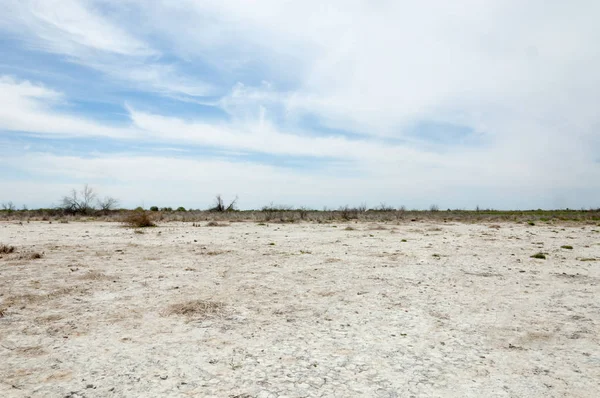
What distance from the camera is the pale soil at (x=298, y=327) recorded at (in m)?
4.11

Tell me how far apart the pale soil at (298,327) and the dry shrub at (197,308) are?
6cm

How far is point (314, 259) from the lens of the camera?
1181cm

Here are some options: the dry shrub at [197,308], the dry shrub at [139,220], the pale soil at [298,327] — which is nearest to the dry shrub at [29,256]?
the pale soil at [298,327]

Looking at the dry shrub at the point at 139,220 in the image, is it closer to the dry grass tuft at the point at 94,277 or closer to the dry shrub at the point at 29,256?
the dry shrub at the point at 29,256

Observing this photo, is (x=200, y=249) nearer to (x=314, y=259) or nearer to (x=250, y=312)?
(x=314, y=259)

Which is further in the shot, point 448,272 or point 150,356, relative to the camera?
point 448,272

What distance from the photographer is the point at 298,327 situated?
5867 millimetres

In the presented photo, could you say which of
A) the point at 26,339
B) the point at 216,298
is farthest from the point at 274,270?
the point at 26,339

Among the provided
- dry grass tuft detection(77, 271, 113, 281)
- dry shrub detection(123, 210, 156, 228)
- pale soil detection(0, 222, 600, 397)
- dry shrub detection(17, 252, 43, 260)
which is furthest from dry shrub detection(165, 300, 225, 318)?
dry shrub detection(123, 210, 156, 228)

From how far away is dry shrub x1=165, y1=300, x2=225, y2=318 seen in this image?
642 cm

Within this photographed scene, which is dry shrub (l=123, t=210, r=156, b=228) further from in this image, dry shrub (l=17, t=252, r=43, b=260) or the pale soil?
the pale soil

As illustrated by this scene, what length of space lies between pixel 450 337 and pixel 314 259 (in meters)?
6.52

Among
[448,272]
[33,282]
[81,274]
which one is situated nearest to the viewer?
[33,282]

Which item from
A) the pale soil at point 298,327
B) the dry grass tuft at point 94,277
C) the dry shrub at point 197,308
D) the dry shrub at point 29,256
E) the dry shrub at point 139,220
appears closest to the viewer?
the pale soil at point 298,327
